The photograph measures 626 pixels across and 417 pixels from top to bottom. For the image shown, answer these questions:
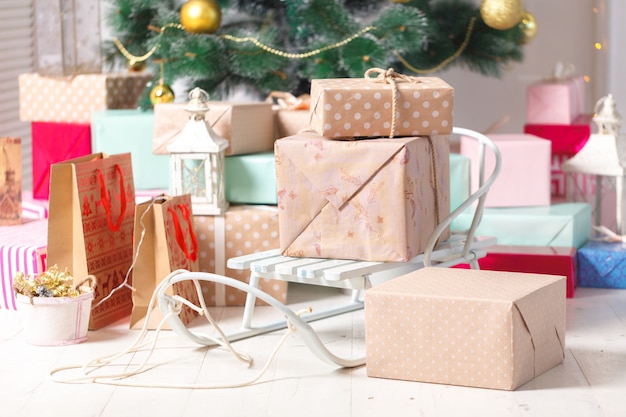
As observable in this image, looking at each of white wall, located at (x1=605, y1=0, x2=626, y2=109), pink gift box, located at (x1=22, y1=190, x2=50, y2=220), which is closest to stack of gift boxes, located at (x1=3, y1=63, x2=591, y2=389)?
pink gift box, located at (x1=22, y1=190, x2=50, y2=220)

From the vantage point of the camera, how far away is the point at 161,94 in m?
3.10

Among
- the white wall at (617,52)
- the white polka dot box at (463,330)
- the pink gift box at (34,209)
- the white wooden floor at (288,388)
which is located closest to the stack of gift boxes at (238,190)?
the white wooden floor at (288,388)

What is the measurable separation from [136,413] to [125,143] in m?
1.31

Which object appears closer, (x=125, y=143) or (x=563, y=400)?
(x=563, y=400)

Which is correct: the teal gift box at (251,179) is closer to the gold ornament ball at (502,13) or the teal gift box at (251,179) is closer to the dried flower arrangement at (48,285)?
the dried flower arrangement at (48,285)

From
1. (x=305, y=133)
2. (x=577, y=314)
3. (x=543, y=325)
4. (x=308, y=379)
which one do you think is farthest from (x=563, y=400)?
(x=305, y=133)

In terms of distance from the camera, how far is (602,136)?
298cm

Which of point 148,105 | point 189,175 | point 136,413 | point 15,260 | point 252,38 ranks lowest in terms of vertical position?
point 136,413

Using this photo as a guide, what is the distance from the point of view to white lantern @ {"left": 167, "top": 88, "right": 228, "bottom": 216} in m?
2.68

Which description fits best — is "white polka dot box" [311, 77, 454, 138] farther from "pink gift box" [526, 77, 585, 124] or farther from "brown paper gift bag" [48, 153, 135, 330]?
"pink gift box" [526, 77, 585, 124]

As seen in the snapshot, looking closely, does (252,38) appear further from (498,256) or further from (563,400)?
(563,400)

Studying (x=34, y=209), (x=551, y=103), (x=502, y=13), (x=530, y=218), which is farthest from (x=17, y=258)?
(x=551, y=103)

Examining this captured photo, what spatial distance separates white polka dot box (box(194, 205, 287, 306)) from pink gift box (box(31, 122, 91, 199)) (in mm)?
699

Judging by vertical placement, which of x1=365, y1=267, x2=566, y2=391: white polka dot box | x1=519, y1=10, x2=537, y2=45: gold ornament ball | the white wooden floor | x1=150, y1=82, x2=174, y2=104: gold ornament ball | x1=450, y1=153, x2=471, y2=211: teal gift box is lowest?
the white wooden floor
